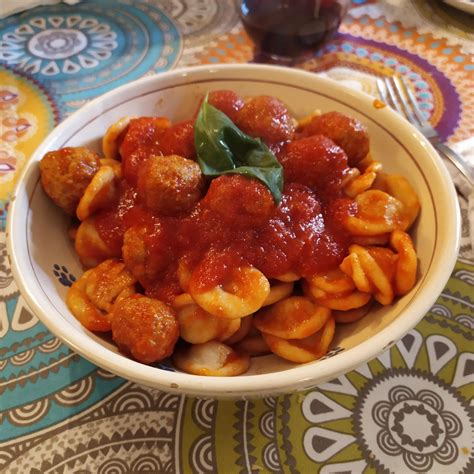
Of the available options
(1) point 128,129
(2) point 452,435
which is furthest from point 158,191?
(2) point 452,435

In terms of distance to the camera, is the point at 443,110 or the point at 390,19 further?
the point at 390,19

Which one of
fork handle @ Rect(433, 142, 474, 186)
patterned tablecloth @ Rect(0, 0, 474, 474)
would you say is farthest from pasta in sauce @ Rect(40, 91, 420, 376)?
fork handle @ Rect(433, 142, 474, 186)

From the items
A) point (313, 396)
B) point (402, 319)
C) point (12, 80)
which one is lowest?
point (12, 80)

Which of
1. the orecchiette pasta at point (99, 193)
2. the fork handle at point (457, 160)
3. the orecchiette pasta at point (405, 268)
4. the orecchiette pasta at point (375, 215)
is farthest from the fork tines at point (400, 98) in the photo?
the orecchiette pasta at point (99, 193)

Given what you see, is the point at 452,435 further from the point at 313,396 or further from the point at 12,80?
the point at 12,80

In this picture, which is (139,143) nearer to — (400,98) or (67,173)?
(67,173)

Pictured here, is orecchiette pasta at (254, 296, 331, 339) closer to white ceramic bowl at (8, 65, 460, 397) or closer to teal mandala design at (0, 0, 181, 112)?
white ceramic bowl at (8, 65, 460, 397)

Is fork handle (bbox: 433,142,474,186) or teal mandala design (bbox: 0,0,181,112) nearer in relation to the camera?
fork handle (bbox: 433,142,474,186)
